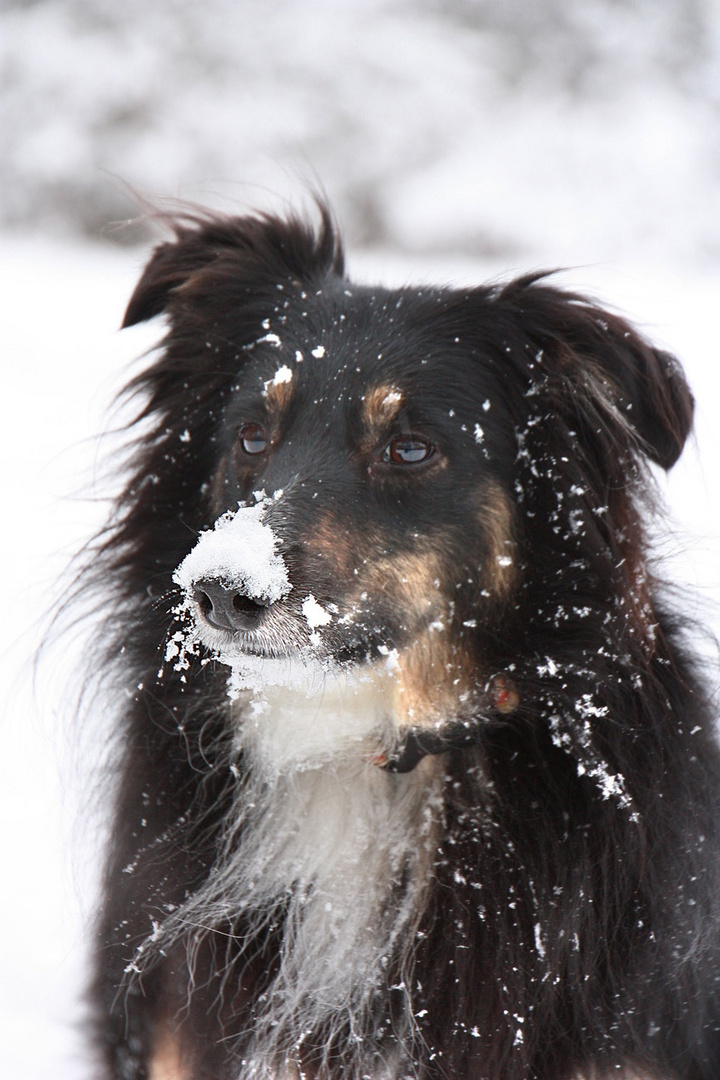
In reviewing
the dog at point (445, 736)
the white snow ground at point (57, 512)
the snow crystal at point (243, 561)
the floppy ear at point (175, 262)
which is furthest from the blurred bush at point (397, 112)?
the snow crystal at point (243, 561)

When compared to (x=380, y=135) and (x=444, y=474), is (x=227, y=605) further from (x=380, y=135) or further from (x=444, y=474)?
(x=380, y=135)

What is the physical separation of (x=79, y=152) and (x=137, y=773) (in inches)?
272

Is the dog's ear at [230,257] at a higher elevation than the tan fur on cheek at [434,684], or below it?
higher

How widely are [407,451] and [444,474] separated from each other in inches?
4.0

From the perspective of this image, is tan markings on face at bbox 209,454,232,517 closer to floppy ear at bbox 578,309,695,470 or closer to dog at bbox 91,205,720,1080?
dog at bbox 91,205,720,1080

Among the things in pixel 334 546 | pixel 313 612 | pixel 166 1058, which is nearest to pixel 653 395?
pixel 334 546

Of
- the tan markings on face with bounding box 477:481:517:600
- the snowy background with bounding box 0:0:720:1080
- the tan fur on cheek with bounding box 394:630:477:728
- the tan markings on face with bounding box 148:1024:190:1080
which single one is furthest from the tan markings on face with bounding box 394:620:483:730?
the snowy background with bounding box 0:0:720:1080

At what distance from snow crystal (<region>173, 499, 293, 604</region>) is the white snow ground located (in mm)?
1023

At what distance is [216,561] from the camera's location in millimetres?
2111

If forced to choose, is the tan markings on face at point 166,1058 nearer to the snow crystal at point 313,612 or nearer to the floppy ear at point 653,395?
the snow crystal at point 313,612

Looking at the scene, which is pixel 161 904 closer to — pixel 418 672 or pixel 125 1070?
pixel 125 1070

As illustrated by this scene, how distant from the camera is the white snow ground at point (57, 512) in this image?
3258 mm

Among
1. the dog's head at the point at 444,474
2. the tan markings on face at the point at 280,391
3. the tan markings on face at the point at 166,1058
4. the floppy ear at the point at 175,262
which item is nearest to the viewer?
the dog's head at the point at 444,474

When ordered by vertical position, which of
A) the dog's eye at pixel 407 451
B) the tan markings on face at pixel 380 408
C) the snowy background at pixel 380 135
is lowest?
the dog's eye at pixel 407 451
